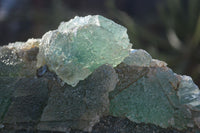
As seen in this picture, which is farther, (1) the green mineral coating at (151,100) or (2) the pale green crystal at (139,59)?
(2) the pale green crystal at (139,59)

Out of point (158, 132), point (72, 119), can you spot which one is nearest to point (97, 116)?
point (72, 119)

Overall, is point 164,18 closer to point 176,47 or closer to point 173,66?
point 176,47

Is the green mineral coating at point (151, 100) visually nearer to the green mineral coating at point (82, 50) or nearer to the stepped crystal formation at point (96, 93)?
the stepped crystal formation at point (96, 93)

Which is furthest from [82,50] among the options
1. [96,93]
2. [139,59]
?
[139,59]

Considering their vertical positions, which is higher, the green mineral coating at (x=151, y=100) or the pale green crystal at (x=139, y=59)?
the pale green crystal at (x=139, y=59)

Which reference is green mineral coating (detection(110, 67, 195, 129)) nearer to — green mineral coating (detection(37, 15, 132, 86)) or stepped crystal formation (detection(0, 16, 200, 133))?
stepped crystal formation (detection(0, 16, 200, 133))

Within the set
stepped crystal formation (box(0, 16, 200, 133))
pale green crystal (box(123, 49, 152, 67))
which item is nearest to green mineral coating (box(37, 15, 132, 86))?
stepped crystal formation (box(0, 16, 200, 133))

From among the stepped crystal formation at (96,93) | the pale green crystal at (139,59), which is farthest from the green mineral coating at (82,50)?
the pale green crystal at (139,59)

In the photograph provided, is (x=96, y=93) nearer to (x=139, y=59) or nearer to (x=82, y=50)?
(x=82, y=50)
